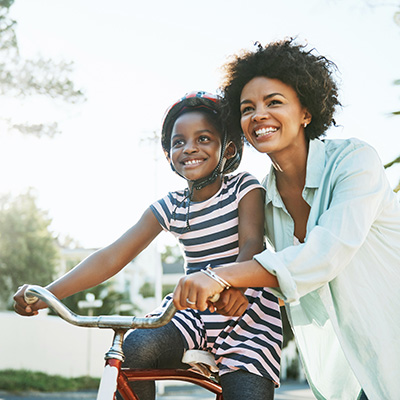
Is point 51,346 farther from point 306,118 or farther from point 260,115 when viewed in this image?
point 260,115

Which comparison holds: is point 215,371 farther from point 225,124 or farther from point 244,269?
point 225,124

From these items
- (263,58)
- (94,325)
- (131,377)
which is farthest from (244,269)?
(263,58)

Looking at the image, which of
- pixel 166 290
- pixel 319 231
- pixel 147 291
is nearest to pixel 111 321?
pixel 319 231

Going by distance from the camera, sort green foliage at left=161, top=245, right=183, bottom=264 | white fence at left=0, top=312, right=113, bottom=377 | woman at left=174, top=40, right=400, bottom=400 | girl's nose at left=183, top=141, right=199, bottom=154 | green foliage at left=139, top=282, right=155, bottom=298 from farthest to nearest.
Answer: green foliage at left=161, top=245, right=183, bottom=264 → green foliage at left=139, top=282, right=155, bottom=298 → white fence at left=0, top=312, right=113, bottom=377 → girl's nose at left=183, top=141, right=199, bottom=154 → woman at left=174, top=40, right=400, bottom=400

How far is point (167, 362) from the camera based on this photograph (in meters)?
2.51

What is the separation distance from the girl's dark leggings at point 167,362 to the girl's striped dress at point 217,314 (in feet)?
0.10

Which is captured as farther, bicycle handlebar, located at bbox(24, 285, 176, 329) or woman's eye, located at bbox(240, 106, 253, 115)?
woman's eye, located at bbox(240, 106, 253, 115)

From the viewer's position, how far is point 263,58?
2.65 meters

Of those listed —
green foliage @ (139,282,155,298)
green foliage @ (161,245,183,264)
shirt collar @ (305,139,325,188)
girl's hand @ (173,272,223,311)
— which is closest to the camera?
girl's hand @ (173,272,223,311)

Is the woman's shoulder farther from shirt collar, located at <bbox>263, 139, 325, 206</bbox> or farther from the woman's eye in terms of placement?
the woman's eye

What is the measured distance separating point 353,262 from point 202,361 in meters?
0.69

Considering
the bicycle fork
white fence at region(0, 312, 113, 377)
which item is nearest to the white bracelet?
the bicycle fork

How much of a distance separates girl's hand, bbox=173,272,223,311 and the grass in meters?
20.6

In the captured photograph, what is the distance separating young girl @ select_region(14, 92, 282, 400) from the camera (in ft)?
7.79
